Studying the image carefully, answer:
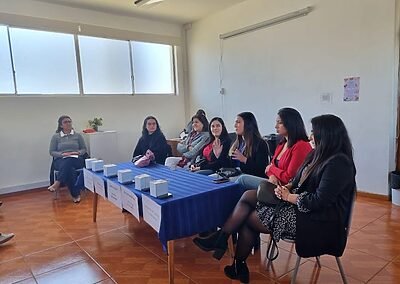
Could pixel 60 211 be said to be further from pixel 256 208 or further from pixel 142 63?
pixel 142 63

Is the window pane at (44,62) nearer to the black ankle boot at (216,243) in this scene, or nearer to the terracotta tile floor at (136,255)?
the terracotta tile floor at (136,255)

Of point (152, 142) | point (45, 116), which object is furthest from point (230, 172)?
point (45, 116)

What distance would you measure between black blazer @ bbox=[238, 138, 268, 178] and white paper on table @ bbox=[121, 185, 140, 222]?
105 cm

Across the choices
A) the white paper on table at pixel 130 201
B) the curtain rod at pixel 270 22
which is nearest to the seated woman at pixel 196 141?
the white paper on table at pixel 130 201

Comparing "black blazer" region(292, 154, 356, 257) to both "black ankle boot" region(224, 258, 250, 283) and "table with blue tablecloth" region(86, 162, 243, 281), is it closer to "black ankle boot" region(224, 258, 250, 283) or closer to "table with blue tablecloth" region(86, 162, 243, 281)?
"black ankle boot" region(224, 258, 250, 283)

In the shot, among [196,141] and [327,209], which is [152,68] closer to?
[196,141]

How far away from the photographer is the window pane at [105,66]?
16.7 feet

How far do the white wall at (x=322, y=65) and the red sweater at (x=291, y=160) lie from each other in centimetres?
205

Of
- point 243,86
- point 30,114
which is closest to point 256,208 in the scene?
point 243,86

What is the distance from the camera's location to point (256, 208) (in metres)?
2.06

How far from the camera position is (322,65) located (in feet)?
13.2

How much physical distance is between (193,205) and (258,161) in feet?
2.95

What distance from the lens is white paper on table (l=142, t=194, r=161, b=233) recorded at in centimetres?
187

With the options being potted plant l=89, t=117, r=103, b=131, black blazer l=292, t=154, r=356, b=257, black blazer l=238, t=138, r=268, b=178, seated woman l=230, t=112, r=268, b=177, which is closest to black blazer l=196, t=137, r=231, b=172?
seated woman l=230, t=112, r=268, b=177
